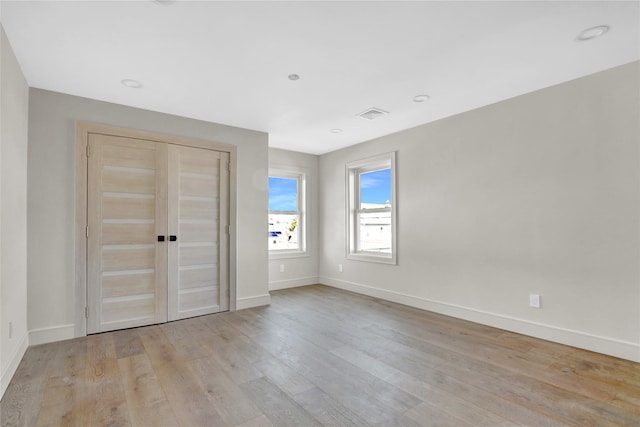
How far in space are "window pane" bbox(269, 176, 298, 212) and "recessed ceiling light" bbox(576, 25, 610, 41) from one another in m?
4.36

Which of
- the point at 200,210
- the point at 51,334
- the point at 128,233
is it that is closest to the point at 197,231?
the point at 200,210

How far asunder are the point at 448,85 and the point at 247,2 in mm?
2019

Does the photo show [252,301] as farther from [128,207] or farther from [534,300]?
[534,300]

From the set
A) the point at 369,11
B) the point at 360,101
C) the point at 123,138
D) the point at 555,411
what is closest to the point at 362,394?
the point at 555,411

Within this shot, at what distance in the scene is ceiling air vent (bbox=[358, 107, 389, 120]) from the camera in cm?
368

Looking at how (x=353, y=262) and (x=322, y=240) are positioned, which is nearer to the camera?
(x=353, y=262)

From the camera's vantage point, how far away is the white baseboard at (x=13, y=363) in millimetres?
2152

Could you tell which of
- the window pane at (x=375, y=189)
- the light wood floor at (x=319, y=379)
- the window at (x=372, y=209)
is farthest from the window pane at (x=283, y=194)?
the light wood floor at (x=319, y=379)

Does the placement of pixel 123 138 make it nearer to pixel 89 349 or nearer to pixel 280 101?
pixel 280 101

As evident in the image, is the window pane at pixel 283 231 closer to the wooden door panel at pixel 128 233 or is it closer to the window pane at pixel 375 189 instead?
the window pane at pixel 375 189

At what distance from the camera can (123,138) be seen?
3506 millimetres

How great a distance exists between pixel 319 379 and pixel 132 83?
3085mm

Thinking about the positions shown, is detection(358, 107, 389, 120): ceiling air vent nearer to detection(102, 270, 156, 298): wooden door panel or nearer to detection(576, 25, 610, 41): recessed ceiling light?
detection(576, 25, 610, 41): recessed ceiling light

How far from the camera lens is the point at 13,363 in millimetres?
2402
